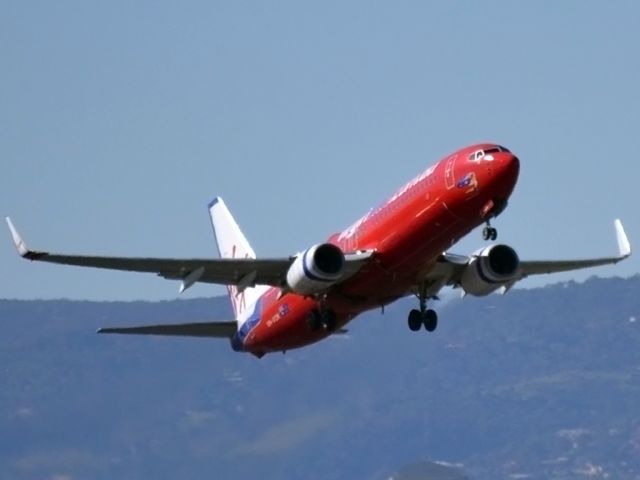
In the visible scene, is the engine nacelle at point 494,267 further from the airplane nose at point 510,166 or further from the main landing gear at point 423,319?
the airplane nose at point 510,166

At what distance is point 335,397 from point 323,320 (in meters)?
62.1

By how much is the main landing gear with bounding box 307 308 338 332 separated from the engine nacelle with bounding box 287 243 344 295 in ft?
6.25

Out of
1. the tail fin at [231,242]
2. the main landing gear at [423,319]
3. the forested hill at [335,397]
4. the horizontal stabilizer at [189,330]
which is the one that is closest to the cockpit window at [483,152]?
the main landing gear at [423,319]

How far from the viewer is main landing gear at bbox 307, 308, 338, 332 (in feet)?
177

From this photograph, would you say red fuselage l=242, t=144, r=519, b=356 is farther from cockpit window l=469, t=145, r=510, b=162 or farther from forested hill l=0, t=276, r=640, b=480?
forested hill l=0, t=276, r=640, b=480

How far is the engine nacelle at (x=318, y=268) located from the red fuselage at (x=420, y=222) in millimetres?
651

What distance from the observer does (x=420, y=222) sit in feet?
161

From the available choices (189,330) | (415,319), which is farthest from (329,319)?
(189,330)

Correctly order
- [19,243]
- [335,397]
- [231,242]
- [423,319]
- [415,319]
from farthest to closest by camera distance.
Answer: [335,397], [231,242], [415,319], [423,319], [19,243]

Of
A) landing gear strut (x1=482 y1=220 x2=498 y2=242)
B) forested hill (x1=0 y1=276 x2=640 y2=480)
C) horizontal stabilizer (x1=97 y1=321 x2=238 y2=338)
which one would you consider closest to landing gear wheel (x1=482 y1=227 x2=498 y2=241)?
landing gear strut (x1=482 y1=220 x2=498 y2=242)

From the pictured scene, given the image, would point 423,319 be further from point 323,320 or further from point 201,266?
point 201,266

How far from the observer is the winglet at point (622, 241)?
55875 millimetres

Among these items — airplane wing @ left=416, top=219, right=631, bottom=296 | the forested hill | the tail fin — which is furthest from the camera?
the forested hill

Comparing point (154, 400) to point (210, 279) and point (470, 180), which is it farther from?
point (470, 180)
